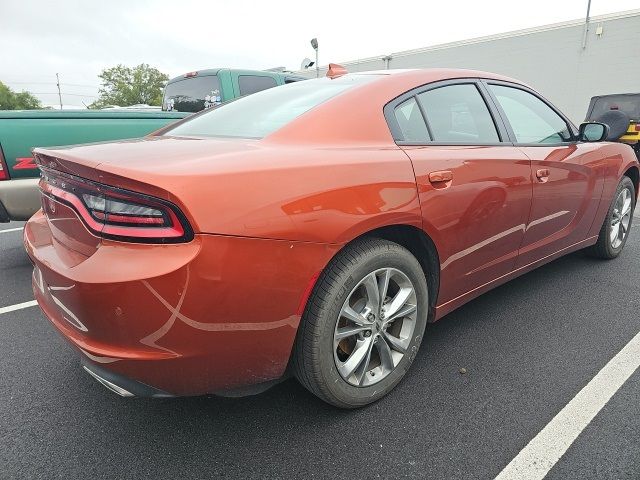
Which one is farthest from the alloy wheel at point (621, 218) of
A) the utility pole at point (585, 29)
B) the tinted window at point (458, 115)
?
the utility pole at point (585, 29)

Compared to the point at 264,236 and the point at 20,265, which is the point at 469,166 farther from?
the point at 20,265

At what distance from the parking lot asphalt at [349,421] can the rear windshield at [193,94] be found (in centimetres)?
384

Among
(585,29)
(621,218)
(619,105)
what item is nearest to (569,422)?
(621,218)

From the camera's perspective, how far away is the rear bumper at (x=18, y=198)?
132 inches

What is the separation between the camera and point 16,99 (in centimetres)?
7381

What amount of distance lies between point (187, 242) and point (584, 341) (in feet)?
7.60

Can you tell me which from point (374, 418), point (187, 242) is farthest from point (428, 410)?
point (187, 242)

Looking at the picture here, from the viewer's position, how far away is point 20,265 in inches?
155

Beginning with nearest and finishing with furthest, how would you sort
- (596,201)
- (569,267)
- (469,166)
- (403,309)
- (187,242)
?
1. (187,242)
2. (403,309)
3. (469,166)
4. (596,201)
5. (569,267)

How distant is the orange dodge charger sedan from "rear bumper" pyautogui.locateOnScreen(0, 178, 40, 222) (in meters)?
1.60

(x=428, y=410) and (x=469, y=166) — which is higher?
(x=469, y=166)

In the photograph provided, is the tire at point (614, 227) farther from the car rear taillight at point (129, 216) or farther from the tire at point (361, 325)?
the car rear taillight at point (129, 216)

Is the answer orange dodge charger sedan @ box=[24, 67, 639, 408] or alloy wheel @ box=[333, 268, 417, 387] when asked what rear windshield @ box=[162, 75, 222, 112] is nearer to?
orange dodge charger sedan @ box=[24, 67, 639, 408]

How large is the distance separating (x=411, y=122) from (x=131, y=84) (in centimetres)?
6481
